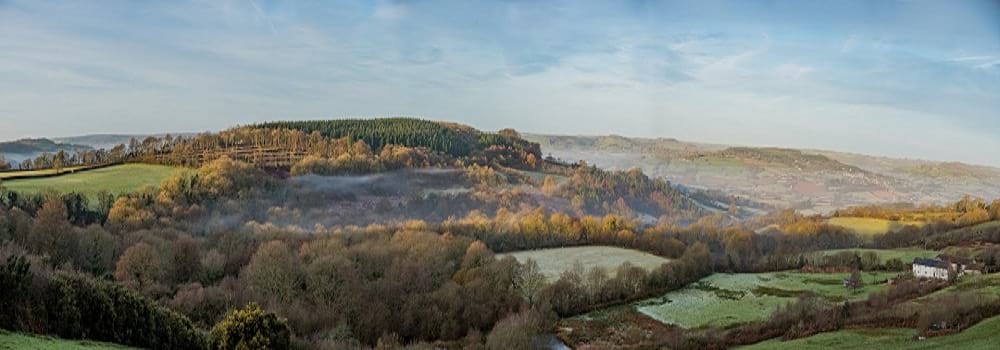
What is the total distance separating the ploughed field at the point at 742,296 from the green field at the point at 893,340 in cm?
910

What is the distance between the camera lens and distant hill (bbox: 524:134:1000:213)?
60.2 m

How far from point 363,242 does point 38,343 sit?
34.8 m

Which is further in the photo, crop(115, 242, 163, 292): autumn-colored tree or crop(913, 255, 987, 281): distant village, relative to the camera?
crop(913, 255, 987, 281): distant village

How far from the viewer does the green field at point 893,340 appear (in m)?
11.5

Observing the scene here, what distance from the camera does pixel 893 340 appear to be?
15.0 meters

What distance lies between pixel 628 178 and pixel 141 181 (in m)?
48.5

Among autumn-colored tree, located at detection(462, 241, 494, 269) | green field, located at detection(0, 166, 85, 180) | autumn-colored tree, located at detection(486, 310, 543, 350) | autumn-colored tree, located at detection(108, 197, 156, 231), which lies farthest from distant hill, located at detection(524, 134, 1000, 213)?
green field, located at detection(0, 166, 85, 180)

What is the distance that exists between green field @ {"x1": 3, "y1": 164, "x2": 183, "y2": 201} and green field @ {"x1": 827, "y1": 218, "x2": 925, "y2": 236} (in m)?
52.0

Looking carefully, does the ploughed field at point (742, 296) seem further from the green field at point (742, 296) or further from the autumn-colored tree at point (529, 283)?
the autumn-colored tree at point (529, 283)

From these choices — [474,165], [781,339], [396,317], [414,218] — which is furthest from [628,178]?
[781,339]

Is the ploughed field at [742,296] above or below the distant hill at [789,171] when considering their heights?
below

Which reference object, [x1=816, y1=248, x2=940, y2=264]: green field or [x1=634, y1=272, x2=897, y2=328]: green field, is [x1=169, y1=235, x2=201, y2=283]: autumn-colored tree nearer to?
[x1=634, y1=272, x2=897, y2=328]: green field

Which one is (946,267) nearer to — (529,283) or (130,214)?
(529,283)

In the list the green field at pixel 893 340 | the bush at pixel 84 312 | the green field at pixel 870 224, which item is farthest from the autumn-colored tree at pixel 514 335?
the green field at pixel 870 224
